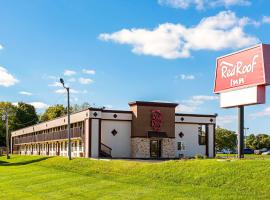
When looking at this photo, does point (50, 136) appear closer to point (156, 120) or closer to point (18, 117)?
point (156, 120)

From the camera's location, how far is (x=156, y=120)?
Answer: 4888cm

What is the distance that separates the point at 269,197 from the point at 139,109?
106 ft

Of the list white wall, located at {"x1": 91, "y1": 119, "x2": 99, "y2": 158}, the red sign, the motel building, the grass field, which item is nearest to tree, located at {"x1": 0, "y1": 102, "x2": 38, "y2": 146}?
the motel building

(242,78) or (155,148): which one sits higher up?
(242,78)

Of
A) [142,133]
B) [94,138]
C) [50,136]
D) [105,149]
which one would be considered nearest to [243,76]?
[94,138]

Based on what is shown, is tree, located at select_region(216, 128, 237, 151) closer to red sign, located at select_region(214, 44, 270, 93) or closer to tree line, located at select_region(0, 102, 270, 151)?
tree line, located at select_region(0, 102, 270, 151)

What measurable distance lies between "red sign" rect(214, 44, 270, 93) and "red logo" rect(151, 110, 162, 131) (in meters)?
21.6

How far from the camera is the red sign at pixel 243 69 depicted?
23344 millimetres

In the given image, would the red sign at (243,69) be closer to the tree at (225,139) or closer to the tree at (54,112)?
the tree at (225,139)

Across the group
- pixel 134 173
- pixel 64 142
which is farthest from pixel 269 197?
pixel 64 142

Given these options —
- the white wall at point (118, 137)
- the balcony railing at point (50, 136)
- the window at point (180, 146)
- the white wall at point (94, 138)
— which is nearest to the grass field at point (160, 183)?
the white wall at point (94, 138)

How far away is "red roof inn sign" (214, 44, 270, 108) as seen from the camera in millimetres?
23375

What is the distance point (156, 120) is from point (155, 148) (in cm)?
330

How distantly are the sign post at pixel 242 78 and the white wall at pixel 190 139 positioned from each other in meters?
26.4
